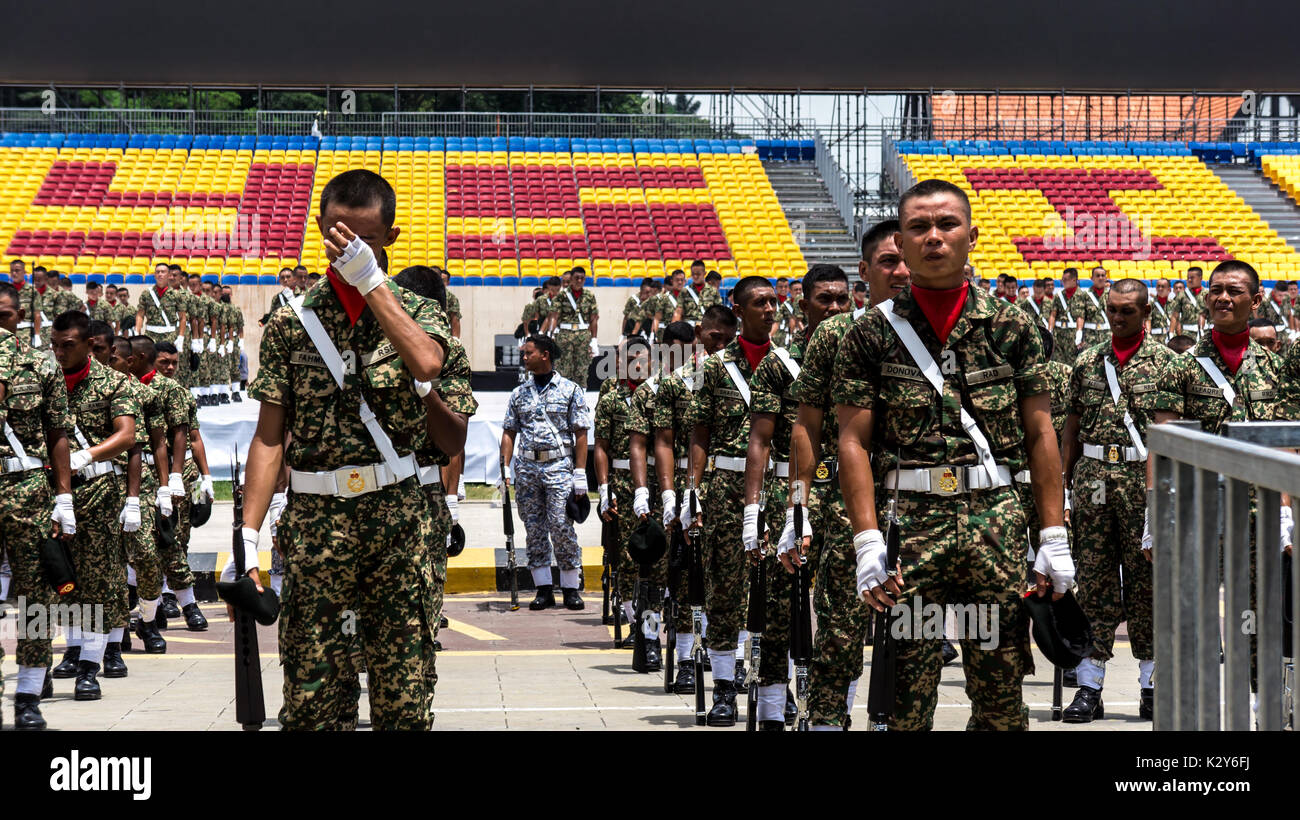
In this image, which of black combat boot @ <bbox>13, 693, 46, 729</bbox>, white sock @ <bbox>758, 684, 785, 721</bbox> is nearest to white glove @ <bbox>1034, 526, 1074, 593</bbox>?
white sock @ <bbox>758, 684, 785, 721</bbox>

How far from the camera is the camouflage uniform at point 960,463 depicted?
477cm

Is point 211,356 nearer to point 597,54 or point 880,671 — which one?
point 597,54

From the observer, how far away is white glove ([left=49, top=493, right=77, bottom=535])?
808cm

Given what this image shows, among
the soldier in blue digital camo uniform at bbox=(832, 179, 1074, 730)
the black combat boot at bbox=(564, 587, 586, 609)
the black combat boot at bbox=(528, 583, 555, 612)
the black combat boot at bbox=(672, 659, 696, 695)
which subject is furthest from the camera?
the black combat boot at bbox=(564, 587, 586, 609)

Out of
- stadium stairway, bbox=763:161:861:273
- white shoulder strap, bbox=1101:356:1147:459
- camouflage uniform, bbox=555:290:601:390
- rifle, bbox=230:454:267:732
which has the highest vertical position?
stadium stairway, bbox=763:161:861:273

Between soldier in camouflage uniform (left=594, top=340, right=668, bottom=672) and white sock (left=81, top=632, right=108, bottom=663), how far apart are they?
132 inches

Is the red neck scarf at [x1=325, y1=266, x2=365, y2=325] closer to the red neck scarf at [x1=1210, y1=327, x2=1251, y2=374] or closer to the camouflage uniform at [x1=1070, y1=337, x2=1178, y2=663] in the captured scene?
the camouflage uniform at [x1=1070, y1=337, x2=1178, y2=663]

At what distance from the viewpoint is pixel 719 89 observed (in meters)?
39.6

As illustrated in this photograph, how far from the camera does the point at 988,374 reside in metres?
4.85

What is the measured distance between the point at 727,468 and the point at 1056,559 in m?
3.39

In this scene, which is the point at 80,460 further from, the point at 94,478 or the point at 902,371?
the point at 902,371

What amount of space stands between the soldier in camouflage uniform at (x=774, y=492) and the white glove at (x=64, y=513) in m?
3.69
